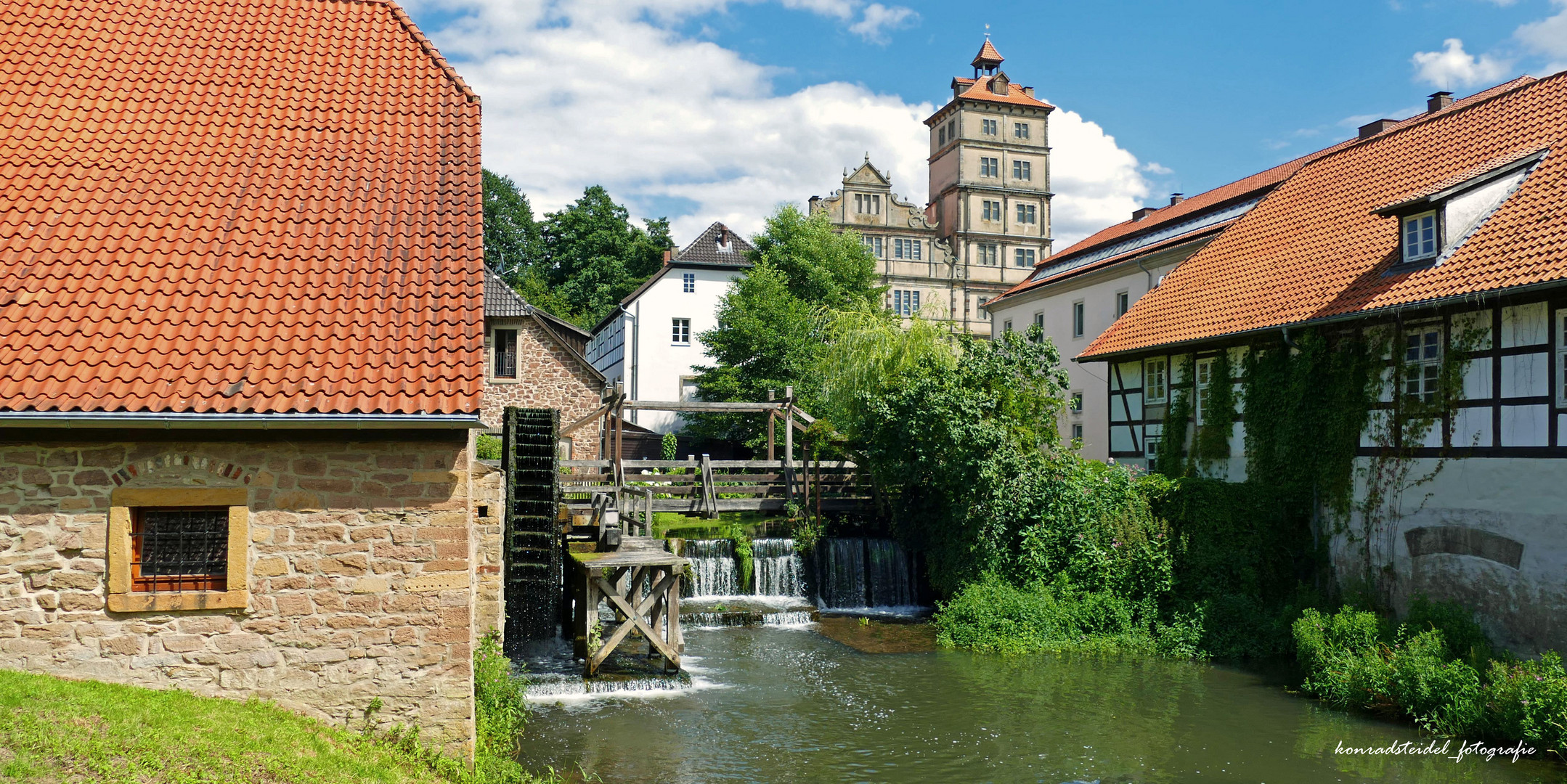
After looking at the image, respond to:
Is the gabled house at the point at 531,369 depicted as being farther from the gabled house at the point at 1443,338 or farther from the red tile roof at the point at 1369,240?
the gabled house at the point at 1443,338

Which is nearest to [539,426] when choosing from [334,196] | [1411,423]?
[334,196]

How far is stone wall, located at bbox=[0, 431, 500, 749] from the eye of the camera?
7.70 m

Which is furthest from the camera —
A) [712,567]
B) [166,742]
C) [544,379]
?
[544,379]

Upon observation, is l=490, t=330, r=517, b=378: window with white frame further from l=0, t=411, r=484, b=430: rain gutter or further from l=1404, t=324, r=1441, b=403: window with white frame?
l=0, t=411, r=484, b=430: rain gutter

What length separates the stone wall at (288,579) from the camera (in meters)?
7.70

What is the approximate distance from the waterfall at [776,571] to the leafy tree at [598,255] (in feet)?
118

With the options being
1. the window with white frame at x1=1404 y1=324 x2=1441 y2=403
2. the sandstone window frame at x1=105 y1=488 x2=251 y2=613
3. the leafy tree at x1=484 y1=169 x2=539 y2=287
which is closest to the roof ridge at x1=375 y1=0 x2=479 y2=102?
the sandstone window frame at x1=105 y1=488 x2=251 y2=613

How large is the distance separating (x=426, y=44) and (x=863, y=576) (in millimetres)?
12195

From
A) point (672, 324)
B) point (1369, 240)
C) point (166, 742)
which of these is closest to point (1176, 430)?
point (1369, 240)

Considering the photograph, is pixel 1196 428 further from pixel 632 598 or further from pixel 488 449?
pixel 488 449

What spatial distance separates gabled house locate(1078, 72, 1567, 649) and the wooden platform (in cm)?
1003

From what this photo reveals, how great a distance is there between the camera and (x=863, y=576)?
20156 millimetres

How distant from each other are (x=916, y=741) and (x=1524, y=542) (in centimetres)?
798

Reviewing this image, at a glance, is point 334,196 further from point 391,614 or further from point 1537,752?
point 1537,752
